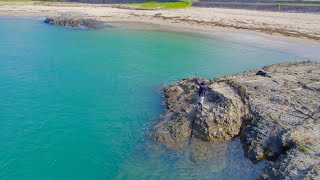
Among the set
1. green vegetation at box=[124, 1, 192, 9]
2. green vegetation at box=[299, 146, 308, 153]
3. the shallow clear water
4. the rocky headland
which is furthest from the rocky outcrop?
green vegetation at box=[299, 146, 308, 153]

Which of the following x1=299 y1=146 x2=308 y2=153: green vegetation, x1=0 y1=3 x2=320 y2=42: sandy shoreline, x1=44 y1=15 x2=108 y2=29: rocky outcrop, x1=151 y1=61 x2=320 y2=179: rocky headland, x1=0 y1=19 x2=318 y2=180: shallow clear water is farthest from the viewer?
x1=44 y1=15 x2=108 y2=29: rocky outcrop

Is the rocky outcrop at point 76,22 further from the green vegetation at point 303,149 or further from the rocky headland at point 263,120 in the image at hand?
the green vegetation at point 303,149

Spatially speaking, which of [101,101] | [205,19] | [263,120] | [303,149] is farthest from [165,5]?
[303,149]

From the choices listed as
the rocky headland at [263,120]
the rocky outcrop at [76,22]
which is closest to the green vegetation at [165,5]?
the rocky outcrop at [76,22]

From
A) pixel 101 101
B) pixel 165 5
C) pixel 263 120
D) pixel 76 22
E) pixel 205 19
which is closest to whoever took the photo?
pixel 263 120

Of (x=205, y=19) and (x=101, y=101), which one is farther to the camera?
(x=205, y=19)

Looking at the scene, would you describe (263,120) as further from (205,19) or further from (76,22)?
(76,22)

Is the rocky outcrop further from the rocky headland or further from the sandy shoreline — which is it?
the rocky headland
